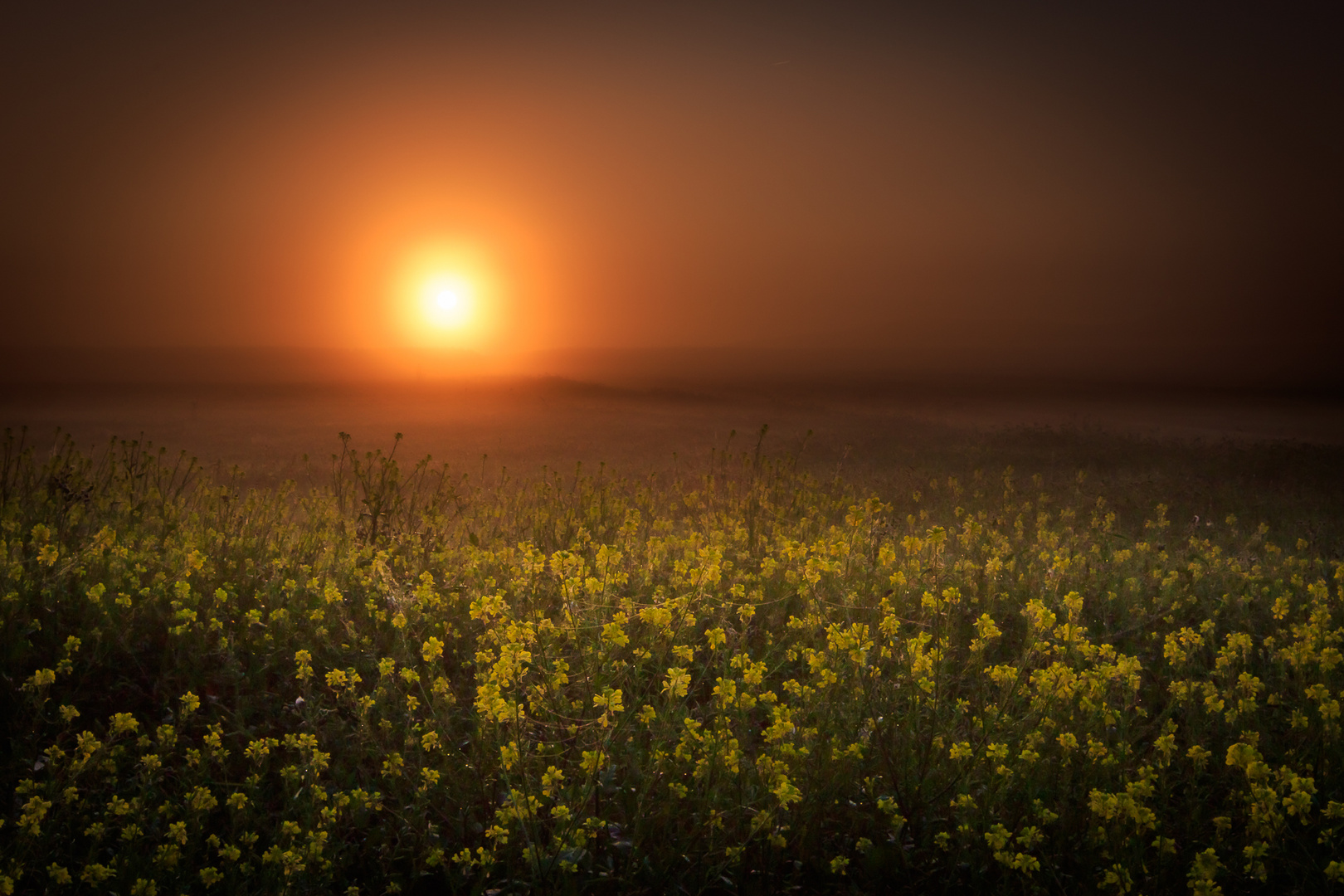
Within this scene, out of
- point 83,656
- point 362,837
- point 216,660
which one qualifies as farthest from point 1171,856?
Answer: point 83,656

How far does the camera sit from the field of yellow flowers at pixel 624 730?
3.30 m

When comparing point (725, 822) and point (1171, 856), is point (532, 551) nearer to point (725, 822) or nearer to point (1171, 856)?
point (725, 822)

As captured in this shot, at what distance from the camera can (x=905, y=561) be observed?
274 inches

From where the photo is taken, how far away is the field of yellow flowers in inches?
130

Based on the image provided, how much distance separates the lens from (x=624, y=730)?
3924 mm

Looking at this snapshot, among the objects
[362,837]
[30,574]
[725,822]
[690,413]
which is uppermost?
[690,413]

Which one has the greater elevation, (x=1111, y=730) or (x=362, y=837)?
(x=1111, y=730)

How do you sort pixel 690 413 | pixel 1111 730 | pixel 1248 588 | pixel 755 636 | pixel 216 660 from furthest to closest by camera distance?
pixel 690 413 < pixel 1248 588 < pixel 755 636 < pixel 216 660 < pixel 1111 730

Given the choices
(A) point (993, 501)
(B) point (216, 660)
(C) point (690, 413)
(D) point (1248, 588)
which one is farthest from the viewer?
(C) point (690, 413)

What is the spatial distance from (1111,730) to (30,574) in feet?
20.3

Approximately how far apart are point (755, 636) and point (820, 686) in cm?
159

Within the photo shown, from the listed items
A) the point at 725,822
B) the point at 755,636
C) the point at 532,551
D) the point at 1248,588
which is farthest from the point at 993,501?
the point at 725,822

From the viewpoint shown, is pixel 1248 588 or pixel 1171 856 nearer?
pixel 1171 856

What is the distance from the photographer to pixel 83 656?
15.1 feet
